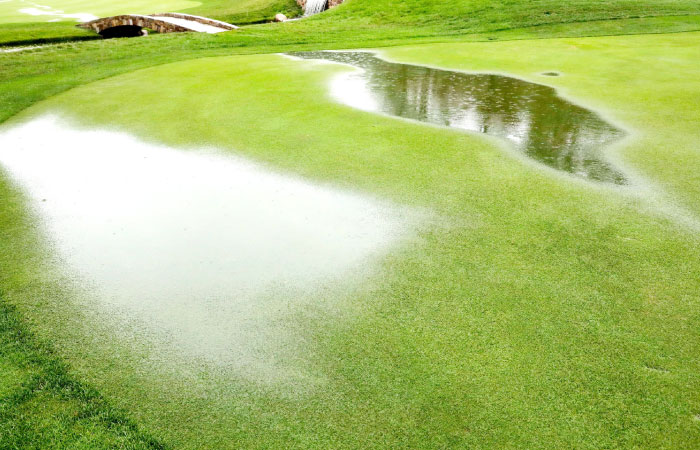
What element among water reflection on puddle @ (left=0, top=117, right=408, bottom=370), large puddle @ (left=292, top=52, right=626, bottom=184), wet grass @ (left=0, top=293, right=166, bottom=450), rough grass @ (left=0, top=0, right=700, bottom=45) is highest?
rough grass @ (left=0, top=0, right=700, bottom=45)

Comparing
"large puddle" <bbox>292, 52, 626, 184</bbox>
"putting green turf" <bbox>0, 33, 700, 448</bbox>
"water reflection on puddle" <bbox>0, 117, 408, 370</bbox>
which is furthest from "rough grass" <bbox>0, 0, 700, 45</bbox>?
"putting green turf" <bbox>0, 33, 700, 448</bbox>

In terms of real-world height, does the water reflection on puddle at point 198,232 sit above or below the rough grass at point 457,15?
below

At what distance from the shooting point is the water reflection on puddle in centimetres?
252

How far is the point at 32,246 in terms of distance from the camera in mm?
3121

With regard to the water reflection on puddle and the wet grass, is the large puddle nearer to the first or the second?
the water reflection on puddle

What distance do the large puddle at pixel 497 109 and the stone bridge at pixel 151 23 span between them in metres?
10.6

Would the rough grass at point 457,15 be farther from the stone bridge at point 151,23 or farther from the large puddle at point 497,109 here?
the large puddle at point 497,109

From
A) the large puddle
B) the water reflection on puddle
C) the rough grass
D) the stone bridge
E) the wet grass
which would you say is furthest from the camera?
the stone bridge

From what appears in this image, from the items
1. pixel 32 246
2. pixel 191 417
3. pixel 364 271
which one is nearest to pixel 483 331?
pixel 364 271

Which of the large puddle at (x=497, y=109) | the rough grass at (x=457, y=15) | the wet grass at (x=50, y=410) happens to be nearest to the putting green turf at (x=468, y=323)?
the wet grass at (x=50, y=410)

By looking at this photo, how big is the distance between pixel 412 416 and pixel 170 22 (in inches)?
702

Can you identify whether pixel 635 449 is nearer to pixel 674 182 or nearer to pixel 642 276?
pixel 642 276

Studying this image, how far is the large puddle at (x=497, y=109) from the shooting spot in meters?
4.47

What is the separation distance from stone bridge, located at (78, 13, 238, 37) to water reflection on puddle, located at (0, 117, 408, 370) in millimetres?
13596
